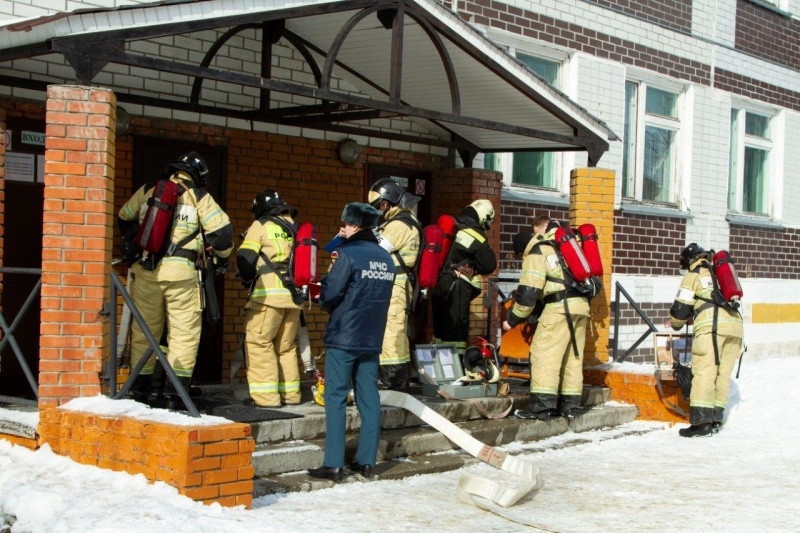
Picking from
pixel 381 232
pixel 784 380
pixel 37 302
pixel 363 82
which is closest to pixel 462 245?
pixel 381 232

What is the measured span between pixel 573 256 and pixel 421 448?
2.35 meters

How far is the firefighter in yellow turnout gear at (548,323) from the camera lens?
964 centimetres

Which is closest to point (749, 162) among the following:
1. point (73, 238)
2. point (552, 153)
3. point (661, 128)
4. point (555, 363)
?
point (661, 128)

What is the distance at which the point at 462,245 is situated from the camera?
10234mm

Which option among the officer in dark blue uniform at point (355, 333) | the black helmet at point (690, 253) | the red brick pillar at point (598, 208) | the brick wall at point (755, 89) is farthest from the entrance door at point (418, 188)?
the brick wall at point (755, 89)

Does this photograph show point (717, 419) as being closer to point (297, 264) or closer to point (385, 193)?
point (385, 193)

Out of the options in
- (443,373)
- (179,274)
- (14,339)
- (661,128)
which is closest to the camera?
(14,339)

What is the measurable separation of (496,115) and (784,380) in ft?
15.8

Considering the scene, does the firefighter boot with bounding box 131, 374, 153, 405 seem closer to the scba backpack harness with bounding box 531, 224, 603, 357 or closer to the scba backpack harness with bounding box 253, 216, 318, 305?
the scba backpack harness with bounding box 253, 216, 318, 305

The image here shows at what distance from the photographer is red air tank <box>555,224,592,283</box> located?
9.62m

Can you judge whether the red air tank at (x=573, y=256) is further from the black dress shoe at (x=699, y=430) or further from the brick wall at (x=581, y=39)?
the brick wall at (x=581, y=39)

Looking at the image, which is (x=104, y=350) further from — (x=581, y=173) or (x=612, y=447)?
(x=581, y=173)

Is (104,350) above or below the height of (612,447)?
above

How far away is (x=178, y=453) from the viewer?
6090 millimetres
